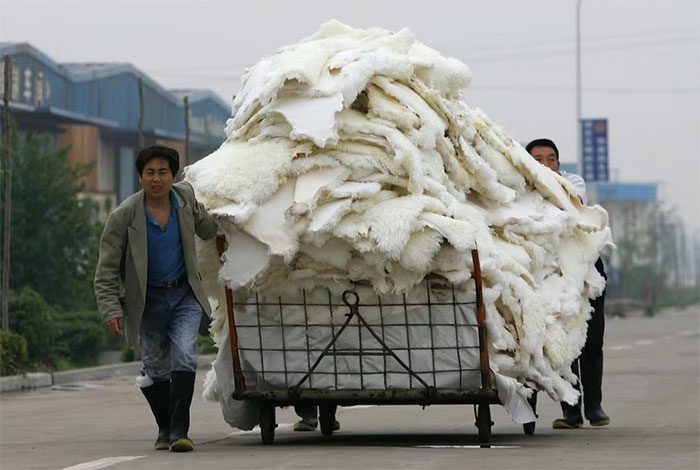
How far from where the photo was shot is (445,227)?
9.87 metres

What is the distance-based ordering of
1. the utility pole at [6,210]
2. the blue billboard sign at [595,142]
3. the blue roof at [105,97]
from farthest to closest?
the blue billboard sign at [595,142]
the blue roof at [105,97]
the utility pole at [6,210]

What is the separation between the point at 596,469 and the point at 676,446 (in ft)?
6.34

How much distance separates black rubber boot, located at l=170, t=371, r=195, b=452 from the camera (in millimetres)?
10289

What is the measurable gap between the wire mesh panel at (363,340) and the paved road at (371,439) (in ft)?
1.41

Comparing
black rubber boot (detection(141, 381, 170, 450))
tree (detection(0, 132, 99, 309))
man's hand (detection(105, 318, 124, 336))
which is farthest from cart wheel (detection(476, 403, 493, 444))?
tree (detection(0, 132, 99, 309))

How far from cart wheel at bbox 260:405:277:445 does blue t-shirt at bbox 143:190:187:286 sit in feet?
3.58

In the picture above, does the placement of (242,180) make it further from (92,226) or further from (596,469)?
(92,226)

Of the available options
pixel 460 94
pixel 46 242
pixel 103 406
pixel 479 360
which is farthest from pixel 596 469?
pixel 46 242

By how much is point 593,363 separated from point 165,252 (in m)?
3.92

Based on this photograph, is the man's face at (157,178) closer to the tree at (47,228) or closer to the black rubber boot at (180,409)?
the black rubber boot at (180,409)

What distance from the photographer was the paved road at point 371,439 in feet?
30.9

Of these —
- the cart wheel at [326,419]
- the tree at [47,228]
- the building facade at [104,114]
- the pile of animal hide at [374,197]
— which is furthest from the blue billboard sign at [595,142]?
the pile of animal hide at [374,197]

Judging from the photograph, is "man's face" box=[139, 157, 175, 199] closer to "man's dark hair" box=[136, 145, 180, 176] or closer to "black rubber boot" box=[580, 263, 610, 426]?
"man's dark hair" box=[136, 145, 180, 176]

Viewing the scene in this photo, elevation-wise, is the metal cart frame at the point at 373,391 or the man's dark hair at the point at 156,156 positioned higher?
the man's dark hair at the point at 156,156
